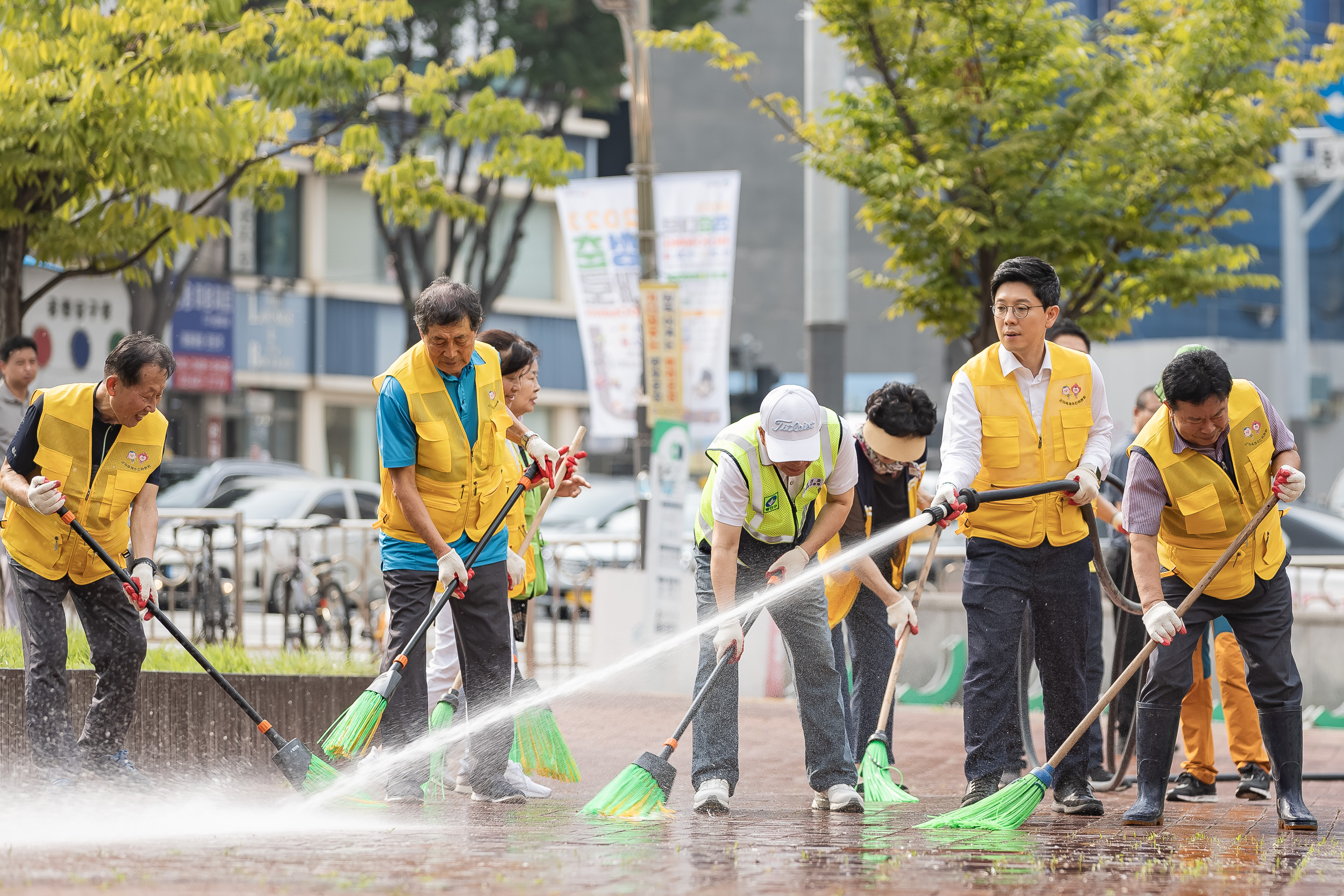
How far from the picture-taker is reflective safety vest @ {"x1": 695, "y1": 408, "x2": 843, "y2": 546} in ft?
18.6

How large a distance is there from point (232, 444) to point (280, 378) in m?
1.55

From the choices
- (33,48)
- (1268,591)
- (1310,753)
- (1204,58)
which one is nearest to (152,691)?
(33,48)

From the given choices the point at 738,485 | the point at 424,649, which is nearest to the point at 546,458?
the point at 424,649

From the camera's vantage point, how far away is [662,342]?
11531mm

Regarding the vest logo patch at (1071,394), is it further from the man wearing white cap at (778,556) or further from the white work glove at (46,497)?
the white work glove at (46,497)

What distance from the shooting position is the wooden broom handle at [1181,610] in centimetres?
545

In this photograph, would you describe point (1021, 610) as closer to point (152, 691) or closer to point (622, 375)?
point (152, 691)

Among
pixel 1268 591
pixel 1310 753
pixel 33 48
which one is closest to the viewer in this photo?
pixel 1268 591

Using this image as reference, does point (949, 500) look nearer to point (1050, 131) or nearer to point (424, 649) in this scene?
point (424, 649)

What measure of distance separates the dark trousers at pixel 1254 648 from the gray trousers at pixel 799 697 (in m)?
1.11

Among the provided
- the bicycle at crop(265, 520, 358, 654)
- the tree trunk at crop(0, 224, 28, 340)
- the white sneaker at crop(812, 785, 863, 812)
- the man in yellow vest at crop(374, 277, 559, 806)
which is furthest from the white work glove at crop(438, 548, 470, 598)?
the bicycle at crop(265, 520, 358, 654)

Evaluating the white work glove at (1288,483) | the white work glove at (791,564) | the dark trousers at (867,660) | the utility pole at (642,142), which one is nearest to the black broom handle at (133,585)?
the white work glove at (791,564)

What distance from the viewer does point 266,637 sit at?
38.2 ft

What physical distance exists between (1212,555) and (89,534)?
4038 millimetres
